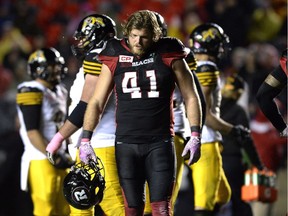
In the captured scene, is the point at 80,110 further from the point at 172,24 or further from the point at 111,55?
the point at 172,24

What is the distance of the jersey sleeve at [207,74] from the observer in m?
7.47

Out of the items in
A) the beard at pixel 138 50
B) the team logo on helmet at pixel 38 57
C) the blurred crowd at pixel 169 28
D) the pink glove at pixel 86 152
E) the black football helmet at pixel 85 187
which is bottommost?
the black football helmet at pixel 85 187

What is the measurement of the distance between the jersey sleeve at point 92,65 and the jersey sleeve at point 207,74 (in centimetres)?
129

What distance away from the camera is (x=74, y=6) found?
15.4m

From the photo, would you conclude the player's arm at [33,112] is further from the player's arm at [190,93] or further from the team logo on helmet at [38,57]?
the player's arm at [190,93]

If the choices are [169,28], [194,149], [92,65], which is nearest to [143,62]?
[92,65]

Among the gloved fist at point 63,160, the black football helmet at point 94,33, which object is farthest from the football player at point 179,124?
the gloved fist at point 63,160

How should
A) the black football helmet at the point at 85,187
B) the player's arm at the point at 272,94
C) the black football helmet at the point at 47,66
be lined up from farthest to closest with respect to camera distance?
the black football helmet at the point at 47,66 → the player's arm at the point at 272,94 → the black football helmet at the point at 85,187

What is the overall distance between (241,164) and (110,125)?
237 cm

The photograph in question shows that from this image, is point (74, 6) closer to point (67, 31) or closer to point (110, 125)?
point (67, 31)

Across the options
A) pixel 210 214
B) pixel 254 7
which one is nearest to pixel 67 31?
pixel 254 7

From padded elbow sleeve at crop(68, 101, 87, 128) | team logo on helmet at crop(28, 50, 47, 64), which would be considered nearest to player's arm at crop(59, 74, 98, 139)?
padded elbow sleeve at crop(68, 101, 87, 128)

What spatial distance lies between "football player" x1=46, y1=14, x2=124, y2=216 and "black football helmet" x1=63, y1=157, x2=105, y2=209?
0.27 meters

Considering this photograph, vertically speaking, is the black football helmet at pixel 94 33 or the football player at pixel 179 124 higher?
the black football helmet at pixel 94 33
